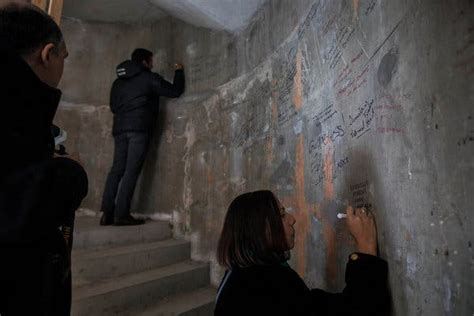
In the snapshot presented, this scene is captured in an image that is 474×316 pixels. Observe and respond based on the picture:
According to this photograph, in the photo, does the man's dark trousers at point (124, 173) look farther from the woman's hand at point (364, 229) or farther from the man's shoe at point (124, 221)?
the woman's hand at point (364, 229)

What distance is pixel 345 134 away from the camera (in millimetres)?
1754

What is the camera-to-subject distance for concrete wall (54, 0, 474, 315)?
1026 millimetres

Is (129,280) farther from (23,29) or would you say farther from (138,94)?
(23,29)

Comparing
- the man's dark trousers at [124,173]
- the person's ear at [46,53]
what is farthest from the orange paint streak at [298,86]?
the man's dark trousers at [124,173]

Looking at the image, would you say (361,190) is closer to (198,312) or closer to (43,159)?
(43,159)

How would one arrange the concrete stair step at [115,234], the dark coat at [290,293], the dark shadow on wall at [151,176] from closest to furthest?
the dark coat at [290,293] → the concrete stair step at [115,234] → the dark shadow on wall at [151,176]

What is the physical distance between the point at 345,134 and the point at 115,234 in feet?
8.85

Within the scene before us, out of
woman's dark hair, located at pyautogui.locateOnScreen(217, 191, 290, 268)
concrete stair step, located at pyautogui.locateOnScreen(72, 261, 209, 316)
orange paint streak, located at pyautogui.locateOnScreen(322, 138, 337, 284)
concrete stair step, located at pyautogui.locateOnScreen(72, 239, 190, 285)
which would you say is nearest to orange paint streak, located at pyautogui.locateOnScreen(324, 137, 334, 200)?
orange paint streak, located at pyautogui.locateOnScreen(322, 138, 337, 284)

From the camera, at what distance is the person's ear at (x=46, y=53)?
3.49 feet

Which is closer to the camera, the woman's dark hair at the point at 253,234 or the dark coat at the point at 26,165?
the dark coat at the point at 26,165

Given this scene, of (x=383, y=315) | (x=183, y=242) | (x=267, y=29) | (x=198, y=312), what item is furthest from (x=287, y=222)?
(x=183, y=242)

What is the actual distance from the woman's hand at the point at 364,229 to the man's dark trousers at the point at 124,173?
9.25 ft

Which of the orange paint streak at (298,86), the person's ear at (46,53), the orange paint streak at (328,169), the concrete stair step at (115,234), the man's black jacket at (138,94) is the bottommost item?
the concrete stair step at (115,234)

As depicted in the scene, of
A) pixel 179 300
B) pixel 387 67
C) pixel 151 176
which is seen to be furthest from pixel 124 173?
pixel 387 67
